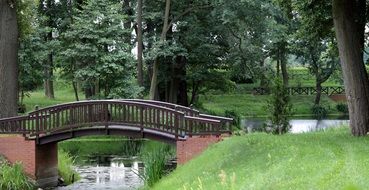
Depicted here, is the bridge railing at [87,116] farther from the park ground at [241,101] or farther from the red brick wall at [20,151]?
the park ground at [241,101]

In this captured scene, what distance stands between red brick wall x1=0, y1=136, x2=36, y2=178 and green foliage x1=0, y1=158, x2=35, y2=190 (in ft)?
2.38

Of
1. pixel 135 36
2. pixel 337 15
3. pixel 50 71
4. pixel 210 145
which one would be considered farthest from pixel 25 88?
pixel 337 15

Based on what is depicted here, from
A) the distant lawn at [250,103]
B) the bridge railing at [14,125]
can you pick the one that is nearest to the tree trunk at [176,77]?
the distant lawn at [250,103]

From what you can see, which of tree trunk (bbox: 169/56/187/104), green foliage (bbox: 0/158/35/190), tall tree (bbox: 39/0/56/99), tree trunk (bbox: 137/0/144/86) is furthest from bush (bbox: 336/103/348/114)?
green foliage (bbox: 0/158/35/190)

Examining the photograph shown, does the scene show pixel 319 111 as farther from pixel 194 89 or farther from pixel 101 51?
pixel 101 51

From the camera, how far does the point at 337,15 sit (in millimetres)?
15562

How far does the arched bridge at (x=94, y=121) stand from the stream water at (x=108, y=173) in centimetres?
159

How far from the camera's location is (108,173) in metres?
23.3

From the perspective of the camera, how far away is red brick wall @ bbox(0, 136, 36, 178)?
2038 centimetres

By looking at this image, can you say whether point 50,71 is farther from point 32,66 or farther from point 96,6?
point 96,6

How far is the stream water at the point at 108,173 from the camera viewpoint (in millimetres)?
20375

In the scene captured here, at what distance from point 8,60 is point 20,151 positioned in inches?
158

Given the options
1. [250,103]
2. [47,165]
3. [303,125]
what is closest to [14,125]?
[47,165]

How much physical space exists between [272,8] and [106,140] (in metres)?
11.3
